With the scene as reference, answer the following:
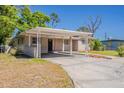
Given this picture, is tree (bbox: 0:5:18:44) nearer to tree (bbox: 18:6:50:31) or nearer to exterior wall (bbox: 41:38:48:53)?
exterior wall (bbox: 41:38:48:53)

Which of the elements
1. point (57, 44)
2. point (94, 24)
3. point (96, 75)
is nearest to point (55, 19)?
point (94, 24)

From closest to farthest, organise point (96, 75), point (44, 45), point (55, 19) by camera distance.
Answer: point (96, 75)
point (44, 45)
point (55, 19)

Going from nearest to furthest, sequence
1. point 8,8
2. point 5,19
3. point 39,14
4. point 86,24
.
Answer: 1. point 5,19
2. point 8,8
3. point 39,14
4. point 86,24

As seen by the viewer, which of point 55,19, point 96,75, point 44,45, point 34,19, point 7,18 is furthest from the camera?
point 55,19

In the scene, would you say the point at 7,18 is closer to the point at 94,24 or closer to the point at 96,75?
the point at 96,75

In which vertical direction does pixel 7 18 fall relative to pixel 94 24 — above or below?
below

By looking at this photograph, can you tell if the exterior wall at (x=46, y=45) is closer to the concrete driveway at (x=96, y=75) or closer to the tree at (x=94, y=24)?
the concrete driveway at (x=96, y=75)

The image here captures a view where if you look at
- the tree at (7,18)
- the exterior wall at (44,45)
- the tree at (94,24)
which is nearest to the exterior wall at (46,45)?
the exterior wall at (44,45)

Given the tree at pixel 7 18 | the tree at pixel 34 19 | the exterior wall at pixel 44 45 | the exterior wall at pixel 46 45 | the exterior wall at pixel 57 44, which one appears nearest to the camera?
the tree at pixel 7 18
